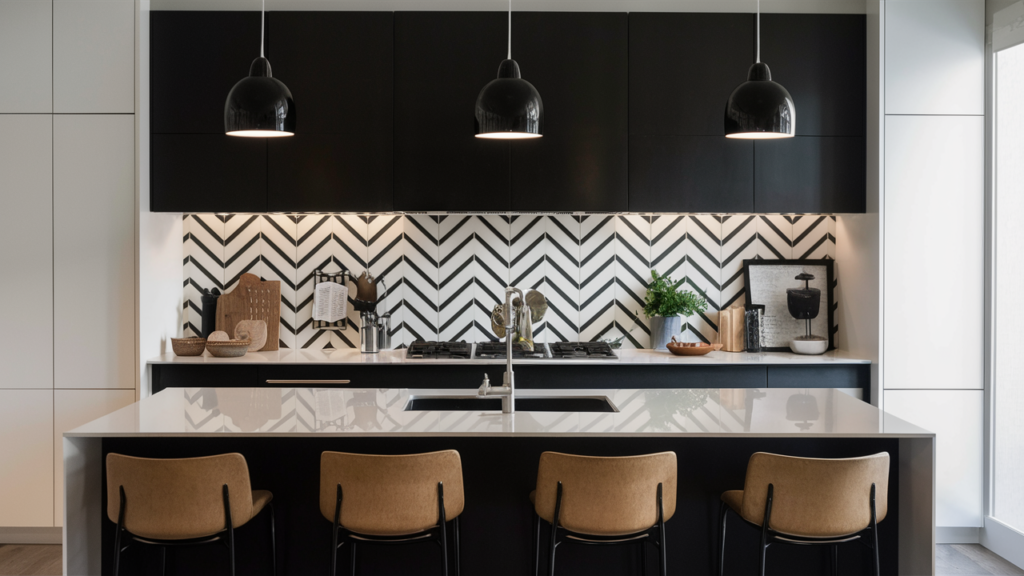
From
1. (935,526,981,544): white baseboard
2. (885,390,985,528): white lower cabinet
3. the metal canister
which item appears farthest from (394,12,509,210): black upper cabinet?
(935,526,981,544): white baseboard

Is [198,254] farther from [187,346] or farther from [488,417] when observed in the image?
[488,417]

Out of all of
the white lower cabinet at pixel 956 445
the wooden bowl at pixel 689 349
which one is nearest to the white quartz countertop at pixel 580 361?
the wooden bowl at pixel 689 349

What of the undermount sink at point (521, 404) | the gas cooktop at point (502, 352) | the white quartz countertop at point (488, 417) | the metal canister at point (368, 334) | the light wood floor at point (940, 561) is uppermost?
the metal canister at point (368, 334)

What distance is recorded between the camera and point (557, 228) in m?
4.59

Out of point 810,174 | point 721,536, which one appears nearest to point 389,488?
point 721,536

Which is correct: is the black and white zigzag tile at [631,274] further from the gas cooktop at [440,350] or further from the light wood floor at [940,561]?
the light wood floor at [940,561]

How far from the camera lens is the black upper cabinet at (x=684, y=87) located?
4.07 meters

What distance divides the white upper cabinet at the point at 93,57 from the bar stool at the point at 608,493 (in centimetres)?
308

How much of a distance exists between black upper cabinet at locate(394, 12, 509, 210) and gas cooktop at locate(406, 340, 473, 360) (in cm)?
79

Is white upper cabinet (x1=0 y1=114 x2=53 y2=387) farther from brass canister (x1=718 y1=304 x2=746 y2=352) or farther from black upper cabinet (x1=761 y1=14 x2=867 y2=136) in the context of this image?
black upper cabinet (x1=761 y1=14 x2=867 y2=136)

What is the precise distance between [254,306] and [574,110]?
2.23m

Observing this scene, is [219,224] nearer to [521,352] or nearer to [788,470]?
[521,352]

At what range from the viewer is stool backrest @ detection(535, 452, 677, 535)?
88.6 inches

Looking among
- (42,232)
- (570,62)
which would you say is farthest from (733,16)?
(42,232)
